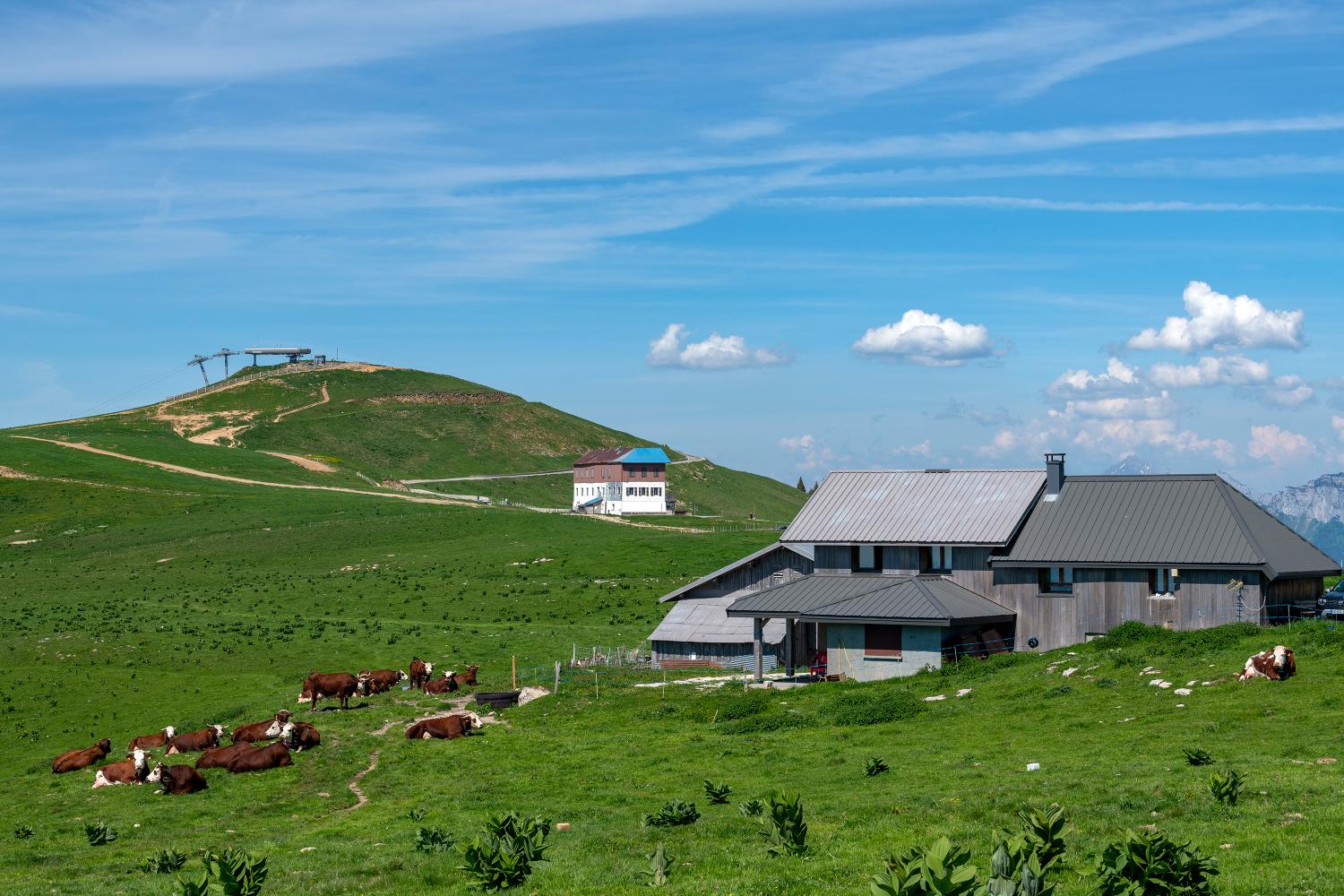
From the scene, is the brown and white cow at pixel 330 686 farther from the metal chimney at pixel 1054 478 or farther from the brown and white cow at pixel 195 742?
the metal chimney at pixel 1054 478

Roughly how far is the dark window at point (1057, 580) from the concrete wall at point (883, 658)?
6.42 metres

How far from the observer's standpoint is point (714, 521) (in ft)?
467

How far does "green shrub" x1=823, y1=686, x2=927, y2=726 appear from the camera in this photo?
37.1 meters

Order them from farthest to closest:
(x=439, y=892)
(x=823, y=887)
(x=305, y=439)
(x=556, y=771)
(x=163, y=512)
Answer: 1. (x=305, y=439)
2. (x=163, y=512)
3. (x=556, y=771)
4. (x=439, y=892)
5. (x=823, y=887)

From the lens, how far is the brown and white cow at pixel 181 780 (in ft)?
105

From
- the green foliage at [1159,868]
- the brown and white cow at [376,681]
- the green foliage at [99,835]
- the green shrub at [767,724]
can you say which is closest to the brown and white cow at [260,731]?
the brown and white cow at [376,681]

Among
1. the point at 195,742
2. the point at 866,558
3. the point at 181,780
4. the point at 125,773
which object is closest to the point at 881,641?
the point at 866,558

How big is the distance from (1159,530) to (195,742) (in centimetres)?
3711

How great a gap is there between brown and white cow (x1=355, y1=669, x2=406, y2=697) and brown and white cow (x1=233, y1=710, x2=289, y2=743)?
402 inches

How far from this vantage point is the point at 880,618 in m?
48.2

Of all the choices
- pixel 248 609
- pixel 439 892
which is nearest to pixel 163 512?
pixel 248 609

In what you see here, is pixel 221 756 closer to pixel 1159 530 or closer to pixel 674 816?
pixel 674 816

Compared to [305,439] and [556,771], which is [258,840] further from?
[305,439]

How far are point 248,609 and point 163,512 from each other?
48.7 metres
